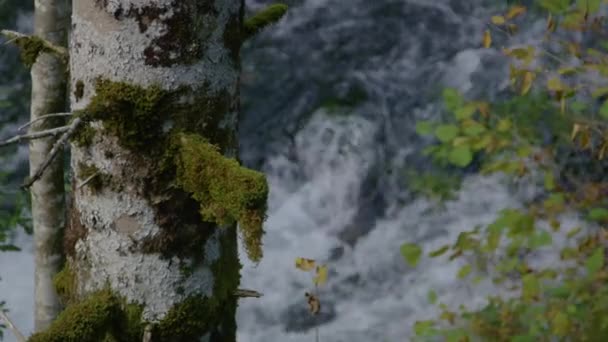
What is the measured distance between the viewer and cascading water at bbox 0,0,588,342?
6.44 meters

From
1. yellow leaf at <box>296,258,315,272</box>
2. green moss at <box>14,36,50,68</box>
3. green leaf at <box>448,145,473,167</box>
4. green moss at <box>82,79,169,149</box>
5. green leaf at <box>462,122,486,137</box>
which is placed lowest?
yellow leaf at <box>296,258,315,272</box>

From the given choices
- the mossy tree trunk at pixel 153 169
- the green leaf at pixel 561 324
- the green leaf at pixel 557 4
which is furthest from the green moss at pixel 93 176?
the green leaf at pixel 561 324

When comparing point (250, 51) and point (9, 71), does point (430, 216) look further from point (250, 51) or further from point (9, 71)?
point (9, 71)

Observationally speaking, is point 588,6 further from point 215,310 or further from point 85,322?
point 85,322

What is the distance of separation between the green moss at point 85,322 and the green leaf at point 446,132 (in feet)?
3.99

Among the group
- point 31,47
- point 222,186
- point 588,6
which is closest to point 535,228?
point 588,6

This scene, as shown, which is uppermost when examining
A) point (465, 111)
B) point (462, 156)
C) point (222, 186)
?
point (465, 111)

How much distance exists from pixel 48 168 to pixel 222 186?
1.84 m

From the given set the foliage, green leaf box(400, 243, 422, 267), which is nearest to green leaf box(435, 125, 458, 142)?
the foliage

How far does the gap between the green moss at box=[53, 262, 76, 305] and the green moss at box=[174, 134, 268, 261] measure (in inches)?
14.9

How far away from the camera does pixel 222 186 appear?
1746 mm

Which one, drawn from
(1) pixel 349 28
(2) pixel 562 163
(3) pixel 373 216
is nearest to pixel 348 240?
(3) pixel 373 216

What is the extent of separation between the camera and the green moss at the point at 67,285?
6.42 feet

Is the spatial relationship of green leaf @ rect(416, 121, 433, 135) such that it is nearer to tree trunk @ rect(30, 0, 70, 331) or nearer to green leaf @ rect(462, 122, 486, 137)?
green leaf @ rect(462, 122, 486, 137)
